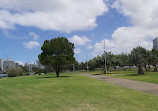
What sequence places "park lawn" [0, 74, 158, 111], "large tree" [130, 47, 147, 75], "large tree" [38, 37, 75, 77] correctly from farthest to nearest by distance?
"large tree" [38, 37, 75, 77] → "large tree" [130, 47, 147, 75] → "park lawn" [0, 74, 158, 111]

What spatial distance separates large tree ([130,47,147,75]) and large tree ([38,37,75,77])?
14699mm

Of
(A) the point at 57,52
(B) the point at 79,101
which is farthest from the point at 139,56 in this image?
(B) the point at 79,101

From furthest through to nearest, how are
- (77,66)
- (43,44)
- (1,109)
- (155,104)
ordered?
(77,66) < (43,44) < (155,104) < (1,109)

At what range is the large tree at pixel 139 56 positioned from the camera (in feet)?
120

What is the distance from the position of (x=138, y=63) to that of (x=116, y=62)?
1634 cm

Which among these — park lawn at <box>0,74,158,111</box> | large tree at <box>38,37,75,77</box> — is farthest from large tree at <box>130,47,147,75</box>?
park lawn at <box>0,74,158,111</box>

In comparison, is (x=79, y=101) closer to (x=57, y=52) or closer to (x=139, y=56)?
(x=139, y=56)

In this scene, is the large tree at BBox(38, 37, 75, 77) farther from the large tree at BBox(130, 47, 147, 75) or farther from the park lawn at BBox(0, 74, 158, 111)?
the park lawn at BBox(0, 74, 158, 111)

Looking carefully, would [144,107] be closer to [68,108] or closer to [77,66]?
[68,108]

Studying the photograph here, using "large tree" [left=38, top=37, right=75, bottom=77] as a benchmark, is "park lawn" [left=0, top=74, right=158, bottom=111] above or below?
below

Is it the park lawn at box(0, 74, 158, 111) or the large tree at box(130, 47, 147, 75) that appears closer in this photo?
the park lawn at box(0, 74, 158, 111)

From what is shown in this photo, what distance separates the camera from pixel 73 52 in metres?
40.8

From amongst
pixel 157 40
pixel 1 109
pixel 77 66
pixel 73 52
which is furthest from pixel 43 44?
pixel 77 66

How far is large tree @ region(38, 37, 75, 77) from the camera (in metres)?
37.9
